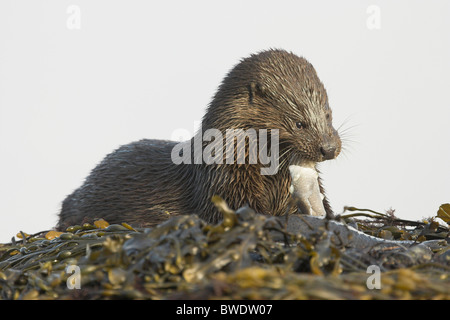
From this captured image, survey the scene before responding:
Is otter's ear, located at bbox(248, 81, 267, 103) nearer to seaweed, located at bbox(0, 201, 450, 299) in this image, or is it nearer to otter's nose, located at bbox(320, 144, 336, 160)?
otter's nose, located at bbox(320, 144, 336, 160)

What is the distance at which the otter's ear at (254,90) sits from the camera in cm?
439

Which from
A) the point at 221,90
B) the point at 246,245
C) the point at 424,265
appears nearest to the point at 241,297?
the point at 246,245

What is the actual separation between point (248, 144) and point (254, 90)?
421mm

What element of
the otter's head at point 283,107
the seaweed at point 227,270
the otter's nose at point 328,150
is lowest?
the seaweed at point 227,270

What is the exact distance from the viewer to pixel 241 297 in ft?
6.98

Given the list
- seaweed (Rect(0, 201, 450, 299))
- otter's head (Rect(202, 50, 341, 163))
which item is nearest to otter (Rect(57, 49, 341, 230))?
otter's head (Rect(202, 50, 341, 163))

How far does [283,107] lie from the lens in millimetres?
4359

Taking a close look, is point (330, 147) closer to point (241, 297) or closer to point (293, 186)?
point (293, 186)

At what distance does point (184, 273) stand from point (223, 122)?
2309 millimetres

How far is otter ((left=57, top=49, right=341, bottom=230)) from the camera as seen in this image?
4.27 meters

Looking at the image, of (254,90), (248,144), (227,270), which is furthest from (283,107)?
(227,270)

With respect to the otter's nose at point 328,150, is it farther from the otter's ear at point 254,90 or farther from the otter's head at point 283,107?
the otter's ear at point 254,90

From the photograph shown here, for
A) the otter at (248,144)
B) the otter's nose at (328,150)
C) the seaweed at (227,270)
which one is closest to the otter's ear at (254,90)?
the otter at (248,144)

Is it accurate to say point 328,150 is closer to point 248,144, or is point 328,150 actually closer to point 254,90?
point 248,144
